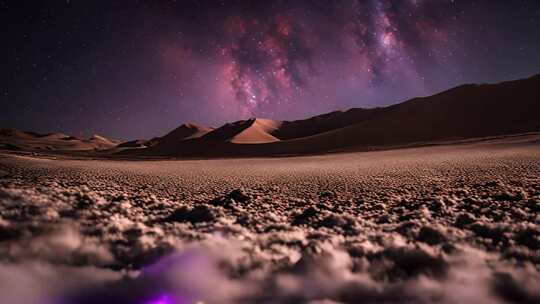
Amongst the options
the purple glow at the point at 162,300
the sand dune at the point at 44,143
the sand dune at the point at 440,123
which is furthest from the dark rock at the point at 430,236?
the sand dune at the point at 44,143

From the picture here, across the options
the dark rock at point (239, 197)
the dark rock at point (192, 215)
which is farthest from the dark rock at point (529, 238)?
the dark rock at point (239, 197)

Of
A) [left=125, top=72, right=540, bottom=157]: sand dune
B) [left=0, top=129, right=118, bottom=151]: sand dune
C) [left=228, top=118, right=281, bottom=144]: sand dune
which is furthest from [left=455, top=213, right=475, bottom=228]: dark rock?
[left=0, top=129, right=118, bottom=151]: sand dune

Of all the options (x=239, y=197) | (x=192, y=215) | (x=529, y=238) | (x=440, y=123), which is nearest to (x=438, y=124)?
(x=440, y=123)

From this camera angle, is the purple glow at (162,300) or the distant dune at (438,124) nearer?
the purple glow at (162,300)

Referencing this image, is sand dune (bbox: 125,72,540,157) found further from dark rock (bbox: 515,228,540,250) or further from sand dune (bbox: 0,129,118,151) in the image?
sand dune (bbox: 0,129,118,151)

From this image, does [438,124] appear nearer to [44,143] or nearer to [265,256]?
[265,256]

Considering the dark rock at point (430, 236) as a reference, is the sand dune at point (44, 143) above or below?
above

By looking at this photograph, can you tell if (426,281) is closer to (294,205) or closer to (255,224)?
(255,224)

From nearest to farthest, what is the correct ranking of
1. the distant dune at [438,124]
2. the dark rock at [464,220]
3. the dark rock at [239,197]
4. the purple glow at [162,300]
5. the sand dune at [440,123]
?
1. the purple glow at [162,300]
2. the dark rock at [464,220]
3. the dark rock at [239,197]
4. the distant dune at [438,124]
5. the sand dune at [440,123]

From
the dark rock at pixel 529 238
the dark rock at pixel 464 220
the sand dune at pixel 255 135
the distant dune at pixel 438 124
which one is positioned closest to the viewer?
the dark rock at pixel 529 238

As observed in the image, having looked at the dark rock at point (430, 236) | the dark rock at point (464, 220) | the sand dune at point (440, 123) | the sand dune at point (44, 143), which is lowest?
the dark rock at point (464, 220)

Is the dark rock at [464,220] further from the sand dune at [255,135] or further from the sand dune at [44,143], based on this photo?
the sand dune at [44,143]

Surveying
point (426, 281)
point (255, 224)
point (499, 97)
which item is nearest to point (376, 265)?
point (426, 281)

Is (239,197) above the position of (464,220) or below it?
above
